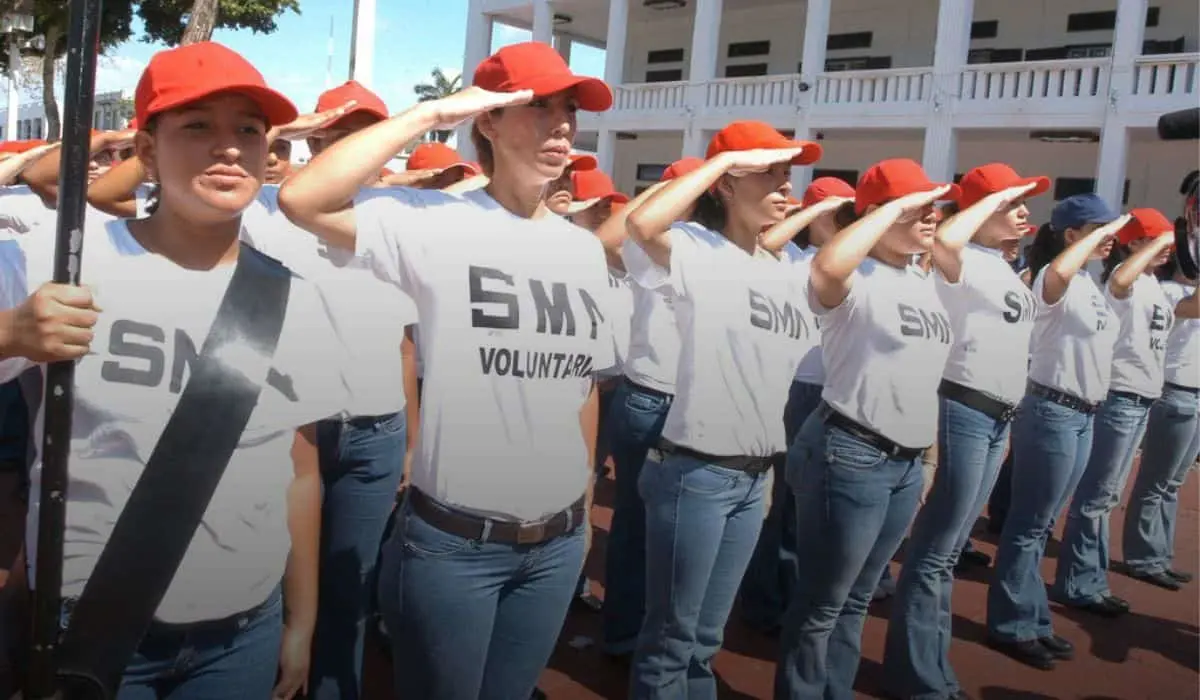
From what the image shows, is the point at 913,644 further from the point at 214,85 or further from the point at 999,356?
the point at 214,85

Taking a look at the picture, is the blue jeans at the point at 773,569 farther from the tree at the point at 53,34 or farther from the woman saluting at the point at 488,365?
the tree at the point at 53,34

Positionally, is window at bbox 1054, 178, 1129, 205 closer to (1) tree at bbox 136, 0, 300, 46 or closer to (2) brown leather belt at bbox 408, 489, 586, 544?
(1) tree at bbox 136, 0, 300, 46

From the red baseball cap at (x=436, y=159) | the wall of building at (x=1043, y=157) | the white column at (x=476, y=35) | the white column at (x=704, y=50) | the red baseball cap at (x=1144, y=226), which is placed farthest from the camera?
the white column at (x=476, y=35)

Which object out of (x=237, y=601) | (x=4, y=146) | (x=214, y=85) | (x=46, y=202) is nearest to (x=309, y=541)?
(x=237, y=601)

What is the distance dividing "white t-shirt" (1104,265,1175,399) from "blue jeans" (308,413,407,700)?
3949 millimetres

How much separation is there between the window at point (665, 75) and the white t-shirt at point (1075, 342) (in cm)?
2150

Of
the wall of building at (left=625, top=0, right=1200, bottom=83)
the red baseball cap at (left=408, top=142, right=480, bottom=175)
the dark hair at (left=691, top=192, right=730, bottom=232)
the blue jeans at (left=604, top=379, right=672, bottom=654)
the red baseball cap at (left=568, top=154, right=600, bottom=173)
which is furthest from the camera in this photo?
the wall of building at (left=625, top=0, right=1200, bottom=83)

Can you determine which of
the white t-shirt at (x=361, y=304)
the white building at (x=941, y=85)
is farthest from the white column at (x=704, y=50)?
the white t-shirt at (x=361, y=304)

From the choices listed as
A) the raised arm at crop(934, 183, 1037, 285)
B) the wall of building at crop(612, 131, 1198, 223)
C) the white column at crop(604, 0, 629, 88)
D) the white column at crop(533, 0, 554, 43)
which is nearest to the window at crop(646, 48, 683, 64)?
the white column at crop(533, 0, 554, 43)

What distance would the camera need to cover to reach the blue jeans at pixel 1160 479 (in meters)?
5.89

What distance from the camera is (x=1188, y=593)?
6.00 meters

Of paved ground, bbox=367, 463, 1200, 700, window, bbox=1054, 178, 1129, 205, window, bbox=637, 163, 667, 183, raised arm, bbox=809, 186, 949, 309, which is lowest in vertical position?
paved ground, bbox=367, 463, 1200, 700

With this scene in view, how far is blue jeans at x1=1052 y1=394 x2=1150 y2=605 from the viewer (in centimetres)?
531

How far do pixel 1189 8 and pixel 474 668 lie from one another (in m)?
18.5
